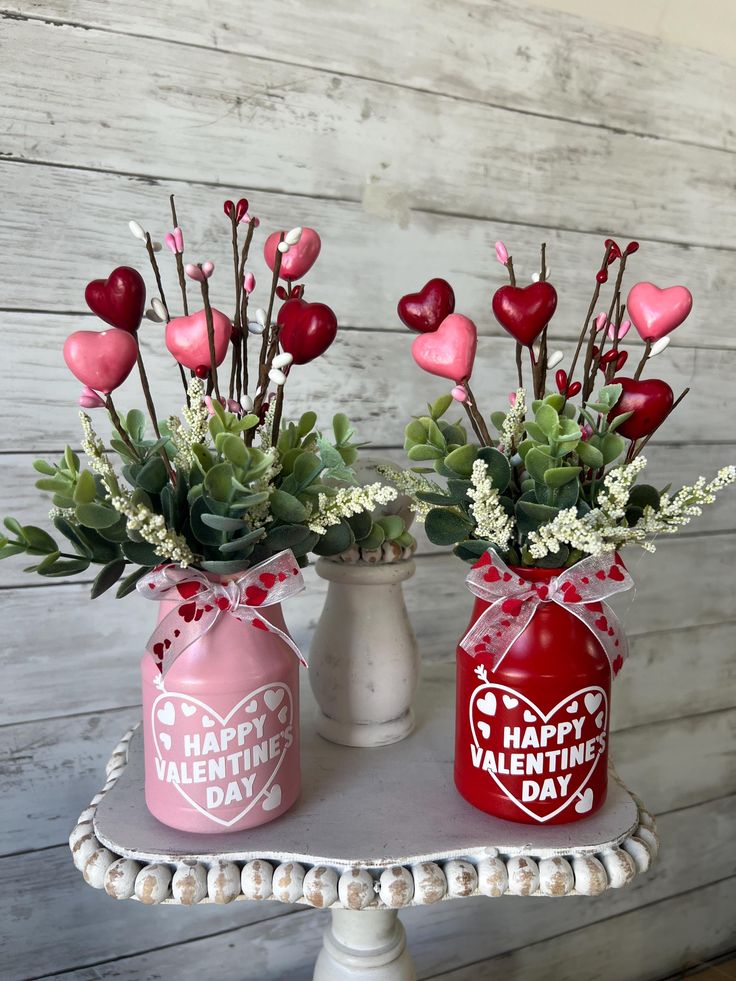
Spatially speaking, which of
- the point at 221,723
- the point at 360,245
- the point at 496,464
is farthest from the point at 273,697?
the point at 360,245

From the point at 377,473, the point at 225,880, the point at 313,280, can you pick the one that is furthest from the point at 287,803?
the point at 313,280

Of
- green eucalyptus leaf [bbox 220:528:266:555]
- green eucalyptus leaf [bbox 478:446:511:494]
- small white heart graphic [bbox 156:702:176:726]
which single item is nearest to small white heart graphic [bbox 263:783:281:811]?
small white heart graphic [bbox 156:702:176:726]

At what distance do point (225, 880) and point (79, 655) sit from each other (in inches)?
17.2

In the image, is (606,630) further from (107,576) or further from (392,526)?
(107,576)

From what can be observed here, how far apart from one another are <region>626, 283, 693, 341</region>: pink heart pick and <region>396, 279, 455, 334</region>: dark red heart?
0.15m

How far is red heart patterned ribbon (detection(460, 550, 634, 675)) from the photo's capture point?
646 millimetres

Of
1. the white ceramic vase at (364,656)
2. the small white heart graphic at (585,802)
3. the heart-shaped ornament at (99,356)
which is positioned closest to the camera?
the heart-shaped ornament at (99,356)

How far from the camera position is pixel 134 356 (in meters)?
0.60

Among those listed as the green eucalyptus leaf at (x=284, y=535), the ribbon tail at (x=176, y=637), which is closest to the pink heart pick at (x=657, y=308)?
the green eucalyptus leaf at (x=284, y=535)

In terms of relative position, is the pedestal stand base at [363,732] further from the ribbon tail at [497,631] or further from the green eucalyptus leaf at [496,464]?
the green eucalyptus leaf at [496,464]

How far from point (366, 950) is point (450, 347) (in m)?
0.57

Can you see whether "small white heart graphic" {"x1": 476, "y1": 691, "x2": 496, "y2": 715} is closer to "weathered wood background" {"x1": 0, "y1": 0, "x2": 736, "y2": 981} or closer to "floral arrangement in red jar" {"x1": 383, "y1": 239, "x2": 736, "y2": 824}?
"floral arrangement in red jar" {"x1": 383, "y1": 239, "x2": 736, "y2": 824}

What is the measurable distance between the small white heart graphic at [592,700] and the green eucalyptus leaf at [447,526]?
0.17m

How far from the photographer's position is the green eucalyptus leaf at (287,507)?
623 mm
